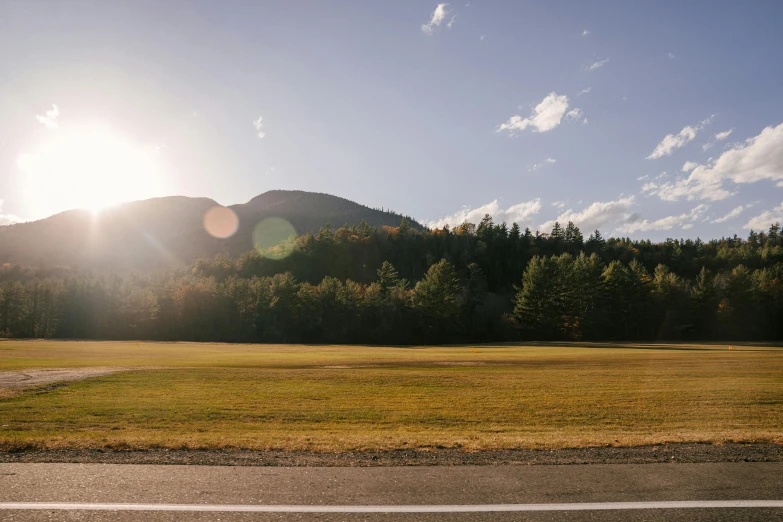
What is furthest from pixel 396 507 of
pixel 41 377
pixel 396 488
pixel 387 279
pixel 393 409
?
pixel 387 279

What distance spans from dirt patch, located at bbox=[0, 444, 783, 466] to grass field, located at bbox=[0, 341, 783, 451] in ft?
2.92

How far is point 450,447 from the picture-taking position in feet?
35.6

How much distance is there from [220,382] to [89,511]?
21287 millimetres

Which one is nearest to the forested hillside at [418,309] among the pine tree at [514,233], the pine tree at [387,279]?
the pine tree at [387,279]

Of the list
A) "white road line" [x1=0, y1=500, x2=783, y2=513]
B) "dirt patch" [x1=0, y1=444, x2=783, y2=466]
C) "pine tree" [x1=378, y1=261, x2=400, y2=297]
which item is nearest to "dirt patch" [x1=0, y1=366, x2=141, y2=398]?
"dirt patch" [x1=0, y1=444, x2=783, y2=466]

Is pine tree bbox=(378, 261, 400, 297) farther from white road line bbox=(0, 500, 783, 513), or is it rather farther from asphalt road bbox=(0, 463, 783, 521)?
white road line bbox=(0, 500, 783, 513)

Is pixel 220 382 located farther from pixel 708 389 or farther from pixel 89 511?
pixel 708 389

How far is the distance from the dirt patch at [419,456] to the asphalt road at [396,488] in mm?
493

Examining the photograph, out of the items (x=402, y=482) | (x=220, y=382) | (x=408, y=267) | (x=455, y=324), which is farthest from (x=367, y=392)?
(x=408, y=267)

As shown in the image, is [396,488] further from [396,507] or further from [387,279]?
[387,279]

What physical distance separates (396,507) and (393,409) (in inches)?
522

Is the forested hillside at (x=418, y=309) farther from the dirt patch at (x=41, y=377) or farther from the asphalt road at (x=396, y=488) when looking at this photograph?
the asphalt road at (x=396, y=488)

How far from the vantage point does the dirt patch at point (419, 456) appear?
8.62 metres

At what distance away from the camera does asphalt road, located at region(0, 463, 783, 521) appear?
6.00 m
